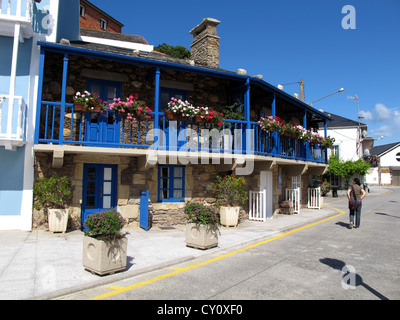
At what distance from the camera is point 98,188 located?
29.6 feet

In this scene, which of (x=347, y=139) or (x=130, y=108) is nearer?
(x=130, y=108)

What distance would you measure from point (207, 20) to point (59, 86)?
6.44 m

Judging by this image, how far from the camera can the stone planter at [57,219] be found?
7.75m

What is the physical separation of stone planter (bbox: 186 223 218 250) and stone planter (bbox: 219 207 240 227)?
2.77 meters

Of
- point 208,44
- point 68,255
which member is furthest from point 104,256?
point 208,44

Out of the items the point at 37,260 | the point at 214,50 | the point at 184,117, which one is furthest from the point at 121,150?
the point at 214,50

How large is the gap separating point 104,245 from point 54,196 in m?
3.82

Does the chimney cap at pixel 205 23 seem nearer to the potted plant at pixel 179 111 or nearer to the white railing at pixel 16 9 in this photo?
the potted plant at pixel 179 111

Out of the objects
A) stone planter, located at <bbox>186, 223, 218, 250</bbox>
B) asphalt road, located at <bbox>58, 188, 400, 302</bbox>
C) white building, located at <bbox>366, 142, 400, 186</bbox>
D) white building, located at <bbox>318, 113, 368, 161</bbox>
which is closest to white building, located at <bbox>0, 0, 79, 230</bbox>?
stone planter, located at <bbox>186, 223, 218, 250</bbox>

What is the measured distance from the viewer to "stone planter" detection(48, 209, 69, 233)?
25.4 feet

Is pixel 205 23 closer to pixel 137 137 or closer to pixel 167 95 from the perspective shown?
pixel 167 95

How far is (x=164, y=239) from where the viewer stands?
764cm

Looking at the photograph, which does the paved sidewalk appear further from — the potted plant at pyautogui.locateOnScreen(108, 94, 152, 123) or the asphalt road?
the potted plant at pyautogui.locateOnScreen(108, 94, 152, 123)
